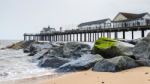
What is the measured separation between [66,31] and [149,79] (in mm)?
54072

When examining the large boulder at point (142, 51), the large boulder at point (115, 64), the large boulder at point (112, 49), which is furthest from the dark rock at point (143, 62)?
the large boulder at point (112, 49)

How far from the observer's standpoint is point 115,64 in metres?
11.2

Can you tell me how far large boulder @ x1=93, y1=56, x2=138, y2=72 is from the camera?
1126 cm

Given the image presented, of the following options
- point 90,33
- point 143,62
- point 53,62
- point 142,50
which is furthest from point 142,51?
point 90,33

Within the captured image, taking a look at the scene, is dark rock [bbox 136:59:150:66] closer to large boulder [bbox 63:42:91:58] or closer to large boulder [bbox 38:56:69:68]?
large boulder [bbox 38:56:69:68]

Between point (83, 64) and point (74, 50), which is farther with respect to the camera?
point (74, 50)

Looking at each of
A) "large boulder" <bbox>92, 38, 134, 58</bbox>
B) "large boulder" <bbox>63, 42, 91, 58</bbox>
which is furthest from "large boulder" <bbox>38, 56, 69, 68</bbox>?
"large boulder" <bbox>63, 42, 91, 58</bbox>

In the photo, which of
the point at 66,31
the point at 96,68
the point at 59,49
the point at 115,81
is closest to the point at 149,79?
the point at 115,81

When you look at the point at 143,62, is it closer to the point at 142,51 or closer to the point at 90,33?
the point at 142,51

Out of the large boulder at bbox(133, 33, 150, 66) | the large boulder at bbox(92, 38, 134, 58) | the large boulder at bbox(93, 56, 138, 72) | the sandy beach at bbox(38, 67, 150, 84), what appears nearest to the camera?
the sandy beach at bbox(38, 67, 150, 84)

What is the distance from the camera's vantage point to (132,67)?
11797 millimetres

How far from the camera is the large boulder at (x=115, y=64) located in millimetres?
11258

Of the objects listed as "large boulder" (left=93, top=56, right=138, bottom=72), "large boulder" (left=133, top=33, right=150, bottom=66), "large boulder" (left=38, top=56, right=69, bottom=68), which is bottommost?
"large boulder" (left=38, top=56, right=69, bottom=68)

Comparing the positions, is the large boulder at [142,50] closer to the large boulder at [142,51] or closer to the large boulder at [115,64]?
the large boulder at [142,51]
